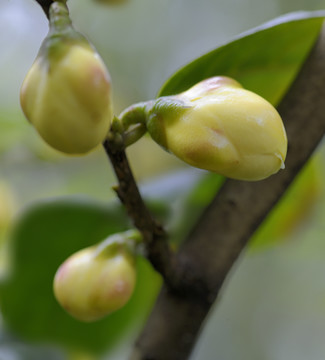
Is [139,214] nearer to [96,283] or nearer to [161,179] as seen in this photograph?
[96,283]

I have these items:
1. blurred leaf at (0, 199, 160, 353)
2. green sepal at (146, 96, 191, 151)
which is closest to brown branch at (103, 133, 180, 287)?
green sepal at (146, 96, 191, 151)

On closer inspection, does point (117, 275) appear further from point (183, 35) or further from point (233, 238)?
point (183, 35)

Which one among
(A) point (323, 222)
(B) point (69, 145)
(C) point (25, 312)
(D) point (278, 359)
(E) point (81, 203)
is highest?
(B) point (69, 145)

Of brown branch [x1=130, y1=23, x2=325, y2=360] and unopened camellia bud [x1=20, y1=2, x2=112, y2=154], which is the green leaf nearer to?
brown branch [x1=130, y1=23, x2=325, y2=360]

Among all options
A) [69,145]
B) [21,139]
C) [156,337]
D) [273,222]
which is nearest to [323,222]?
[273,222]

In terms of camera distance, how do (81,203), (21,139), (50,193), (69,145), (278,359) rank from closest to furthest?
(69,145) → (81,203) → (21,139) → (50,193) → (278,359)

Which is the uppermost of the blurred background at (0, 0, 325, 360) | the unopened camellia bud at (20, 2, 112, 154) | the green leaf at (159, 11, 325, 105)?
the unopened camellia bud at (20, 2, 112, 154)
